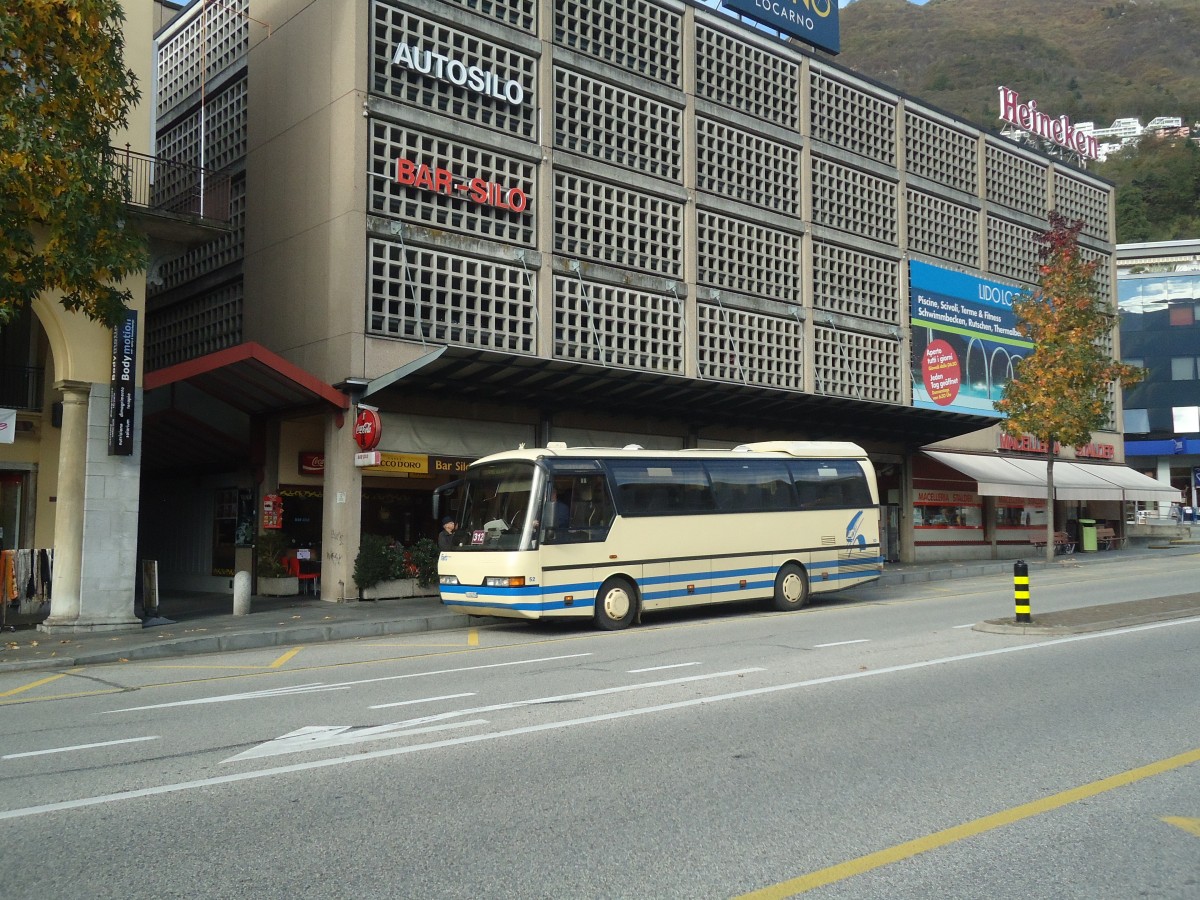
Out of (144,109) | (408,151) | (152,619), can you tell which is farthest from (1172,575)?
(144,109)

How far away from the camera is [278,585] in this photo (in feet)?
74.0

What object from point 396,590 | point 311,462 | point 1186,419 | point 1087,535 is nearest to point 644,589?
point 396,590

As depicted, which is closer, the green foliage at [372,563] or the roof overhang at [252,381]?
the roof overhang at [252,381]

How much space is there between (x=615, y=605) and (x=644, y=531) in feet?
4.48

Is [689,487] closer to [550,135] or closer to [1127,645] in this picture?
[1127,645]

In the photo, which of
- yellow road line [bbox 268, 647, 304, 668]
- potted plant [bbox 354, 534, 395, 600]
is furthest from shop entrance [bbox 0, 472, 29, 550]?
yellow road line [bbox 268, 647, 304, 668]

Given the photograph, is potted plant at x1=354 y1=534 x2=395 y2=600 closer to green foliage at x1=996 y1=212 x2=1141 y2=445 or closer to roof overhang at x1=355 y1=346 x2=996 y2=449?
roof overhang at x1=355 y1=346 x2=996 y2=449

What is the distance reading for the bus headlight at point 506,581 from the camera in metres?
16.0

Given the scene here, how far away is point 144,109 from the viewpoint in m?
17.2

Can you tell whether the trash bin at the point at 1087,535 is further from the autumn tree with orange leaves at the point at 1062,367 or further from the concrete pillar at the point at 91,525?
the concrete pillar at the point at 91,525

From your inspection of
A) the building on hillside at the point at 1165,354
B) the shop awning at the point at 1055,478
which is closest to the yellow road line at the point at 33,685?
the shop awning at the point at 1055,478

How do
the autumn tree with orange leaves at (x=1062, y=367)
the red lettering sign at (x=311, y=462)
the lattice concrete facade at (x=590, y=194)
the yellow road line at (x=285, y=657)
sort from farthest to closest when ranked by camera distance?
the autumn tree with orange leaves at (x=1062, y=367), the red lettering sign at (x=311, y=462), the lattice concrete facade at (x=590, y=194), the yellow road line at (x=285, y=657)

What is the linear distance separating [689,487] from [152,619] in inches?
368

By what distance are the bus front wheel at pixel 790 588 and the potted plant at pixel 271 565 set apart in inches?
417
